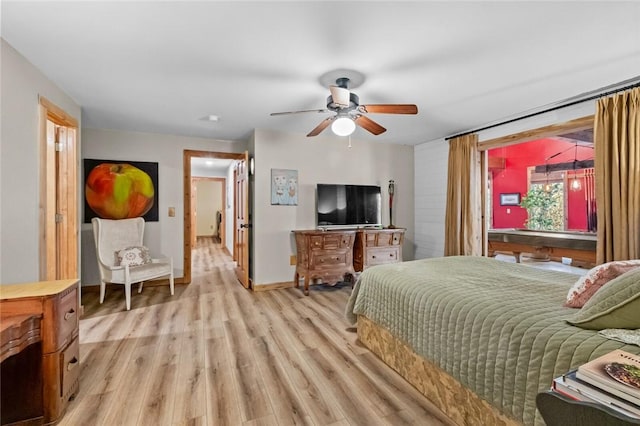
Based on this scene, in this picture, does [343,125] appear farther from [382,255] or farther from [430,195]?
[430,195]

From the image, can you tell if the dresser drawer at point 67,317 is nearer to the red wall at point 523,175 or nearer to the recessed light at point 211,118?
the recessed light at point 211,118

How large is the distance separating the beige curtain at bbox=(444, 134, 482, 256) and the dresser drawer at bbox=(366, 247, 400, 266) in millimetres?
782

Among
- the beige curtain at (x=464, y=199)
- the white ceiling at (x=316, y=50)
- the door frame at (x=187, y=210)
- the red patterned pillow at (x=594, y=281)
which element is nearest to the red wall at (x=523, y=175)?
the beige curtain at (x=464, y=199)

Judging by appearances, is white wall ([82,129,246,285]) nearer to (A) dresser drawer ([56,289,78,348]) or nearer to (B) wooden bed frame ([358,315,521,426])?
(A) dresser drawer ([56,289,78,348])

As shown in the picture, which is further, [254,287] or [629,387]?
[254,287]

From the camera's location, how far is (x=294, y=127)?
4027 millimetres

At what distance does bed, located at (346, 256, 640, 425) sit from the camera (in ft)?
3.83

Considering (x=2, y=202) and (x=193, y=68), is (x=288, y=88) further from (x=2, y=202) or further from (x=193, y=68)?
(x=2, y=202)

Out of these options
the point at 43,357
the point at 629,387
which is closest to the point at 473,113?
the point at 629,387

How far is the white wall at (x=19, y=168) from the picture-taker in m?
1.88

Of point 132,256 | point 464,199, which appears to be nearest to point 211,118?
point 132,256

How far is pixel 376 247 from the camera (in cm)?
430

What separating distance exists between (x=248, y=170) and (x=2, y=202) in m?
2.65

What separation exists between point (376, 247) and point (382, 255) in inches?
6.7
